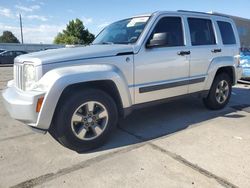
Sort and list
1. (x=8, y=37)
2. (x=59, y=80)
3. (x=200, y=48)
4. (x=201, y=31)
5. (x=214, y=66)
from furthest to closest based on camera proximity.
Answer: (x=8, y=37) < (x=214, y=66) < (x=201, y=31) < (x=200, y=48) < (x=59, y=80)

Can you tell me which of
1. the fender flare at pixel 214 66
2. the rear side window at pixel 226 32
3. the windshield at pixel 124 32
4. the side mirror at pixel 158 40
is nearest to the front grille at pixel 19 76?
the windshield at pixel 124 32

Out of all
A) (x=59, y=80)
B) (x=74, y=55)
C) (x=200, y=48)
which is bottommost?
(x=59, y=80)

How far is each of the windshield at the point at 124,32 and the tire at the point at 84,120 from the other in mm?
1172

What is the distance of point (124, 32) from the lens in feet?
15.1

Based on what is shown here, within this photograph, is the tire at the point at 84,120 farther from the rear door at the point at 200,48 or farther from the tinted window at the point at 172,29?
the rear door at the point at 200,48

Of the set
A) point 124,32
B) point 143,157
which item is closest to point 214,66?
point 124,32

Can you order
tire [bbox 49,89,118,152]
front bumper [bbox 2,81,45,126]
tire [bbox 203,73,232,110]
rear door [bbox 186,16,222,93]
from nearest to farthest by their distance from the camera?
1. front bumper [bbox 2,81,45,126]
2. tire [bbox 49,89,118,152]
3. rear door [bbox 186,16,222,93]
4. tire [bbox 203,73,232,110]

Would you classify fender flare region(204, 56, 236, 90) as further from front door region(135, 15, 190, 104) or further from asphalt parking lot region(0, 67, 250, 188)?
asphalt parking lot region(0, 67, 250, 188)

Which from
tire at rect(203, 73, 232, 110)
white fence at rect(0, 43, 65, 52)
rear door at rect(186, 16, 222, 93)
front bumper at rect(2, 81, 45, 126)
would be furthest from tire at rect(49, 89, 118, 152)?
white fence at rect(0, 43, 65, 52)

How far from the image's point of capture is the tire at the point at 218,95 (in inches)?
222

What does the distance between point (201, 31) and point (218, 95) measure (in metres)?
1.52

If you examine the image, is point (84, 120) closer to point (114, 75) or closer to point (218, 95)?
point (114, 75)

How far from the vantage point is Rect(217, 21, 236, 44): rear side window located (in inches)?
224

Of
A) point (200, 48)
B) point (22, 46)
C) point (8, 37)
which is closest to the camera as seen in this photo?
point (200, 48)
